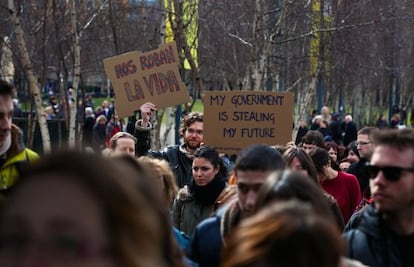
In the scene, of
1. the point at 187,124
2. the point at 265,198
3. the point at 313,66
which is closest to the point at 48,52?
the point at 313,66

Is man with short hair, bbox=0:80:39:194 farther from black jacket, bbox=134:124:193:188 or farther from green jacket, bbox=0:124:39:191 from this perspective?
black jacket, bbox=134:124:193:188

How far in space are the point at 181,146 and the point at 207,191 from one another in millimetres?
2362

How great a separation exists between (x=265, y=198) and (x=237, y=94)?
7173 mm

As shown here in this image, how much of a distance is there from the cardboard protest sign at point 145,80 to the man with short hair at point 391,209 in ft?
22.4

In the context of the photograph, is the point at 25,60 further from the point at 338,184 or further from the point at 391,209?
the point at 391,209

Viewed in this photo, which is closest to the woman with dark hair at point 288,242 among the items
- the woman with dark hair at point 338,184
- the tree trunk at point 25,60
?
the woman with dark hair at point 338,184

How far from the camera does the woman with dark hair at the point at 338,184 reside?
7.49 m

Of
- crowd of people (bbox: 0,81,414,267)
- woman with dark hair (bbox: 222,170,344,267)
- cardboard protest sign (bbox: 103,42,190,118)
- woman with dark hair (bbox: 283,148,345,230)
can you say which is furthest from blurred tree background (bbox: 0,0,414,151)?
woman with dark hair (bbox: 222,170,344,267)

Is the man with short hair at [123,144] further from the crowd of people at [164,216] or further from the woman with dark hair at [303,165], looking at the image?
the crowd of people at [164,216]

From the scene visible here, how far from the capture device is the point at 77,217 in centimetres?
174

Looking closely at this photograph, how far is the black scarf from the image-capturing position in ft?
20.7

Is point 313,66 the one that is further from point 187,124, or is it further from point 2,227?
point 2,227

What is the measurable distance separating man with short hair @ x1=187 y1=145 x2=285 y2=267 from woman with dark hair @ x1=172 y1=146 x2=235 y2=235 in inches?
80.5

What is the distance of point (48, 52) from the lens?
26.7 meters
